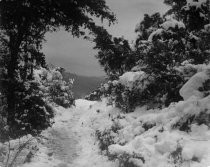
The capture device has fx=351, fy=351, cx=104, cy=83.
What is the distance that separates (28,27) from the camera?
11.7 metres

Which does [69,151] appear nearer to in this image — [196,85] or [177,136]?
[196,85]

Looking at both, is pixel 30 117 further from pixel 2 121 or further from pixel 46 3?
pixel 46 3

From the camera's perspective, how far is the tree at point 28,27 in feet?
36.5

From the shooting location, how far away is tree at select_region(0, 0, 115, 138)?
11125 mm

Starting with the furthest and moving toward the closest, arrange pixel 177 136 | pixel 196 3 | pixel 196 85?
pixel 196 3
pixel 196 85
pixel 177 136

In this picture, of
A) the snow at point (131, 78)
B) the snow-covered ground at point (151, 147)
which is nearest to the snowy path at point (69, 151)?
the snow-covered ground at point (151, 147)

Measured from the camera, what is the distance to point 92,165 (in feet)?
37.5

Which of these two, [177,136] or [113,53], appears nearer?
[177,136]

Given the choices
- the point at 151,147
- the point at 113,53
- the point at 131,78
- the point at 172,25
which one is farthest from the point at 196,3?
the point at 113,53

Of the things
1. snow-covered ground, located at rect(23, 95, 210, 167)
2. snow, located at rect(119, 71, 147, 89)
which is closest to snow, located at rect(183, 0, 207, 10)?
snow-covered ground, located at rect(23, 95, 210, 167)

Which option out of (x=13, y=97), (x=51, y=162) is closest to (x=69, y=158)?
(x=51, y=162)

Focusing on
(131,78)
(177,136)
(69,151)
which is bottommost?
(177,136)

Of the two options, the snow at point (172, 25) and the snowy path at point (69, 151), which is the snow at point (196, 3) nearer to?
the snow at point (172, 25)

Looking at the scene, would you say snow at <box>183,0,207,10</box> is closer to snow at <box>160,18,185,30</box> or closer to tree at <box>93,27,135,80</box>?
snow at <box>160,18,185,30</box>
